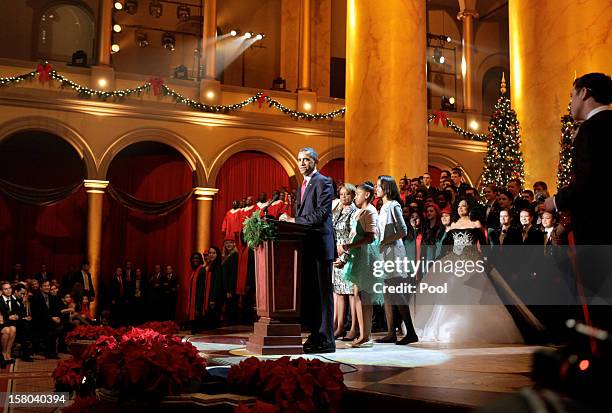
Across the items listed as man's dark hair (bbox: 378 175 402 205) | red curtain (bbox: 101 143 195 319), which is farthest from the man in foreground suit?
red curtain (bbox: 101 143 195 319)

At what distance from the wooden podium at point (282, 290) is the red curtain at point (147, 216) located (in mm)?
13328

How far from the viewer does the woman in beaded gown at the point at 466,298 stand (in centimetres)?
636

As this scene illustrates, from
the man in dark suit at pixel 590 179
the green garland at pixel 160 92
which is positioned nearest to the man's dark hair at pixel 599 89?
the man in dark suit at pixel 590 179

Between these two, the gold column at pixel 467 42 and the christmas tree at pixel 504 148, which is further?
the gold column at pixel 467 42

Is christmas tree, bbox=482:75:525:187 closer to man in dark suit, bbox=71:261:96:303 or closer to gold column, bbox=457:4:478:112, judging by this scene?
man in dark suit, bbox=71:261:96:303

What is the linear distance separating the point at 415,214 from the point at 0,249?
13.6 m

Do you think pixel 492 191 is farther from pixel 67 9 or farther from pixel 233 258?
pixel 67 9

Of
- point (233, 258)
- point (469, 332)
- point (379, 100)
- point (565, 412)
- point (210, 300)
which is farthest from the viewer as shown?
point (233, 258)

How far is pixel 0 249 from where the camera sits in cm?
1759

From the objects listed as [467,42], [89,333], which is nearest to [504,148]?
[89,333]

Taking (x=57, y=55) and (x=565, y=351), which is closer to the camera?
(x=565, y=351)

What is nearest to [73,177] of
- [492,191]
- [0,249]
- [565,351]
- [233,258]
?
[0,249]

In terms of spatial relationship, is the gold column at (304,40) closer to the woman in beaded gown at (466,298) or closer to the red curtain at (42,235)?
the red curtain at (42,235)

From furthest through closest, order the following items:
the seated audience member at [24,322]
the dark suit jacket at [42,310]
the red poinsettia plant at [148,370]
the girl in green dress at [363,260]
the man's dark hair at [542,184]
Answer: the dark suit jacket at [42,310] → the seated audience member at [24,322] → the man's dark hair at [542,184] → the girl in green dress at [363,260] → the red poinsettia plant at [148,370]
